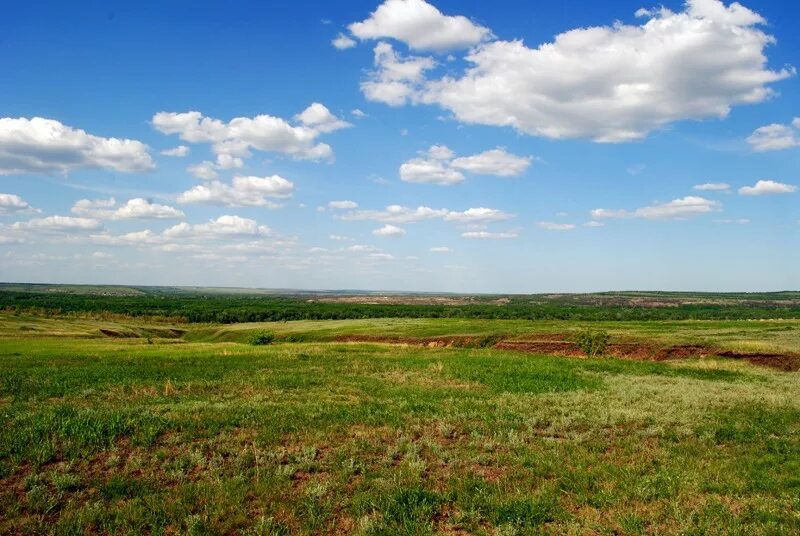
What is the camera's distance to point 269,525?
364 inches

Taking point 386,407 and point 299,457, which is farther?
point 386,407

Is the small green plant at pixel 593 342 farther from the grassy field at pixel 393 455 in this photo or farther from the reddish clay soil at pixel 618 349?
the grassy field at pixel 393 455

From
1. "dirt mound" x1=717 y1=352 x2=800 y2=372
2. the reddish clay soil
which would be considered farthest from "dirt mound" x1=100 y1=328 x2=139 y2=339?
"dirt mound" x1=717 y1=352 x2=800 y2=372

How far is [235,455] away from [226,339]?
79998 mm

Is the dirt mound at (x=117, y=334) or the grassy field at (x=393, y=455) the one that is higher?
the grassy field at (x=393, y=455)

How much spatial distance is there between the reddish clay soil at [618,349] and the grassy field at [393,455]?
2084 cm

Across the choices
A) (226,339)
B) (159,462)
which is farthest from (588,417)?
(226,339)

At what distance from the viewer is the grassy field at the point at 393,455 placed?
9609 millimetres

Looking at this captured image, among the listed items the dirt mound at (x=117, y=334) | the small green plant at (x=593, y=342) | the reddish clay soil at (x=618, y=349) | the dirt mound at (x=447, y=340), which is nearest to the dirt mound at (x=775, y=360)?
the reddish clay soil at (x=618, y=349)

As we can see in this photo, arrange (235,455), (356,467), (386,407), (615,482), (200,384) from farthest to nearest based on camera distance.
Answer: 1. (200,384)
2. (386,407)
3. (235,455)
4. (356,467)
5. (615,482)

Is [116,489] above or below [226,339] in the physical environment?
above

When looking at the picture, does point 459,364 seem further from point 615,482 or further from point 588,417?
point 615,482

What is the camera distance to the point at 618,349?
5553cm

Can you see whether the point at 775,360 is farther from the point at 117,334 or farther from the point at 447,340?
the point at 117,334
